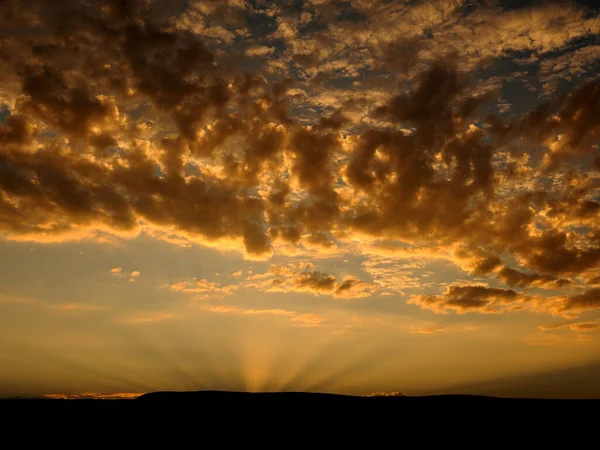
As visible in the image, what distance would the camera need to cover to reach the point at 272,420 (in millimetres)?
31422

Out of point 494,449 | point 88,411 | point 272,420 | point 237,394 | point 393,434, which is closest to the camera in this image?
point 494,449

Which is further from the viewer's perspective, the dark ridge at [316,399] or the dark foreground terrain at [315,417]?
the dark ridge at [316,399]

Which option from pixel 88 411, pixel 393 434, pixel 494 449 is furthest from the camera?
pixel 88 411

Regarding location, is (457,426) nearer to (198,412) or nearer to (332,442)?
(332,442)

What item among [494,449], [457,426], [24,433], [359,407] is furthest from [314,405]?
[24,433]


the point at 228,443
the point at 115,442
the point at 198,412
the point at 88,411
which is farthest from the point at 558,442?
the point at 88,411

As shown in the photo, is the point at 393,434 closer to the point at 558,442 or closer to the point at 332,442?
the point at 332,442

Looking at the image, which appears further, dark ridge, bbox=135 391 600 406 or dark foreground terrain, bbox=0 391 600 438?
dark ridge, bbox=135 391 600 406

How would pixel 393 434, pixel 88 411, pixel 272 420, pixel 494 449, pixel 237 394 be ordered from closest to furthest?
pixel 494 449, pixel 393 434, pixel 272 420, pixel 88 411, pixel 237 394

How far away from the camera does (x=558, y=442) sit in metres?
26.5

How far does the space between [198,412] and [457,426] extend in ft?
57.3

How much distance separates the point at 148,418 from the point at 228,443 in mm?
7840

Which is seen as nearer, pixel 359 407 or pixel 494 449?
pixel 494 449

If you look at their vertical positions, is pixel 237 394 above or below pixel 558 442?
above
